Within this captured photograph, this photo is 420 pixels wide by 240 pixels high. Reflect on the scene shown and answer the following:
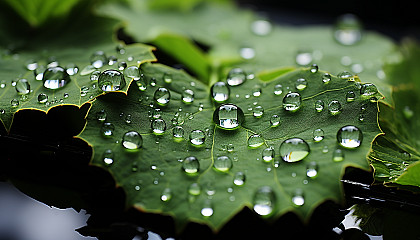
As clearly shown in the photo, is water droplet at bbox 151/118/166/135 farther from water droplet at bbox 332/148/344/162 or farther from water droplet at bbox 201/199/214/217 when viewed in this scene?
water droplet at bbox 332/148/344/162

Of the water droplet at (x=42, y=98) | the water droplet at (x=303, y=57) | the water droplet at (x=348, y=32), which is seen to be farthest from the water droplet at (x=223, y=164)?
the water droplet at (x=348, y=32)

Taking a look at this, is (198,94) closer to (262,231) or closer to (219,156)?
(219,156)

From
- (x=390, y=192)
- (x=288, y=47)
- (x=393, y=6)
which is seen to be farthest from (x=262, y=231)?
(x=393, y=6)

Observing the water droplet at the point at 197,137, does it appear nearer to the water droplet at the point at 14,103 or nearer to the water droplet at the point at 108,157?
the water droplet at the point at 108,157

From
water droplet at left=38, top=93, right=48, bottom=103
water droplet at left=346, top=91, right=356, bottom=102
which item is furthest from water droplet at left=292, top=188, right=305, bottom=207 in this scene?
water droplet at left=38, top=93, right=48, bottom=103

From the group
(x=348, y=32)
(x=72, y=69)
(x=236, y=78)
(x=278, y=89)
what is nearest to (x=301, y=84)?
(x=278, y=89)

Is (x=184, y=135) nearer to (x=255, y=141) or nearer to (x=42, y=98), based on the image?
(x=255, y=141)
